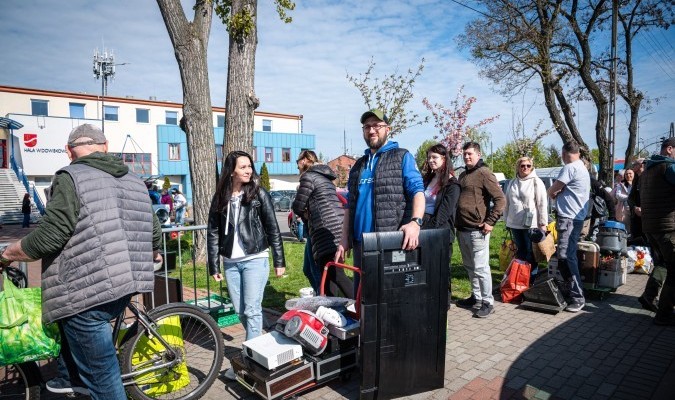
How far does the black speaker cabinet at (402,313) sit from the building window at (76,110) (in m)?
45.8

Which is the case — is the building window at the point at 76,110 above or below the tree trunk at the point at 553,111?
above

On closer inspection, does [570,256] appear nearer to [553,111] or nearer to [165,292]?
[165,292]

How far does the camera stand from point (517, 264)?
581 centimetres

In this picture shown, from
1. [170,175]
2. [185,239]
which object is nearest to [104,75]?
[170,175]

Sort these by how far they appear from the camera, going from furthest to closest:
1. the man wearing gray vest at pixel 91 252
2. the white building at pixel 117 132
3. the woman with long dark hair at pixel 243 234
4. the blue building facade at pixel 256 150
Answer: the blue building facade at pixel 256 150, the white building at pixel 117 132, the woman with long dark hair at pixel 243 234, the man wearing gray vest at pixel 91 252

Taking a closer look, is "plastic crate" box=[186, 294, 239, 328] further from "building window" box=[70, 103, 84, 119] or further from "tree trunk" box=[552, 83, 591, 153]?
A: "building window" box=[70, 103, 84, 119]

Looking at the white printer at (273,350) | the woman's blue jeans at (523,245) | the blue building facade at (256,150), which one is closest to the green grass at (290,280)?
the woman's blue jeans at (523,245)

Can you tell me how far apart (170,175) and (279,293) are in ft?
132

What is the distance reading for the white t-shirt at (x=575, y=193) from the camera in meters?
5.40

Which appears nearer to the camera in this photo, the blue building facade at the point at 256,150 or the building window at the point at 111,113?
the building window at the point at 111,113

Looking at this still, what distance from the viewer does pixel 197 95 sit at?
27.4 feet

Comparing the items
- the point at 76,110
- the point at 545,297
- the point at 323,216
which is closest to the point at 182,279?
the point at 323,216

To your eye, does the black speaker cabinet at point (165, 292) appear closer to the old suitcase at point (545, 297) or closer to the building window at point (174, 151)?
the old suitcase at point (545, 297)

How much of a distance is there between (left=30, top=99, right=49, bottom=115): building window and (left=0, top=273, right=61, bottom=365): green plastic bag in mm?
45069
